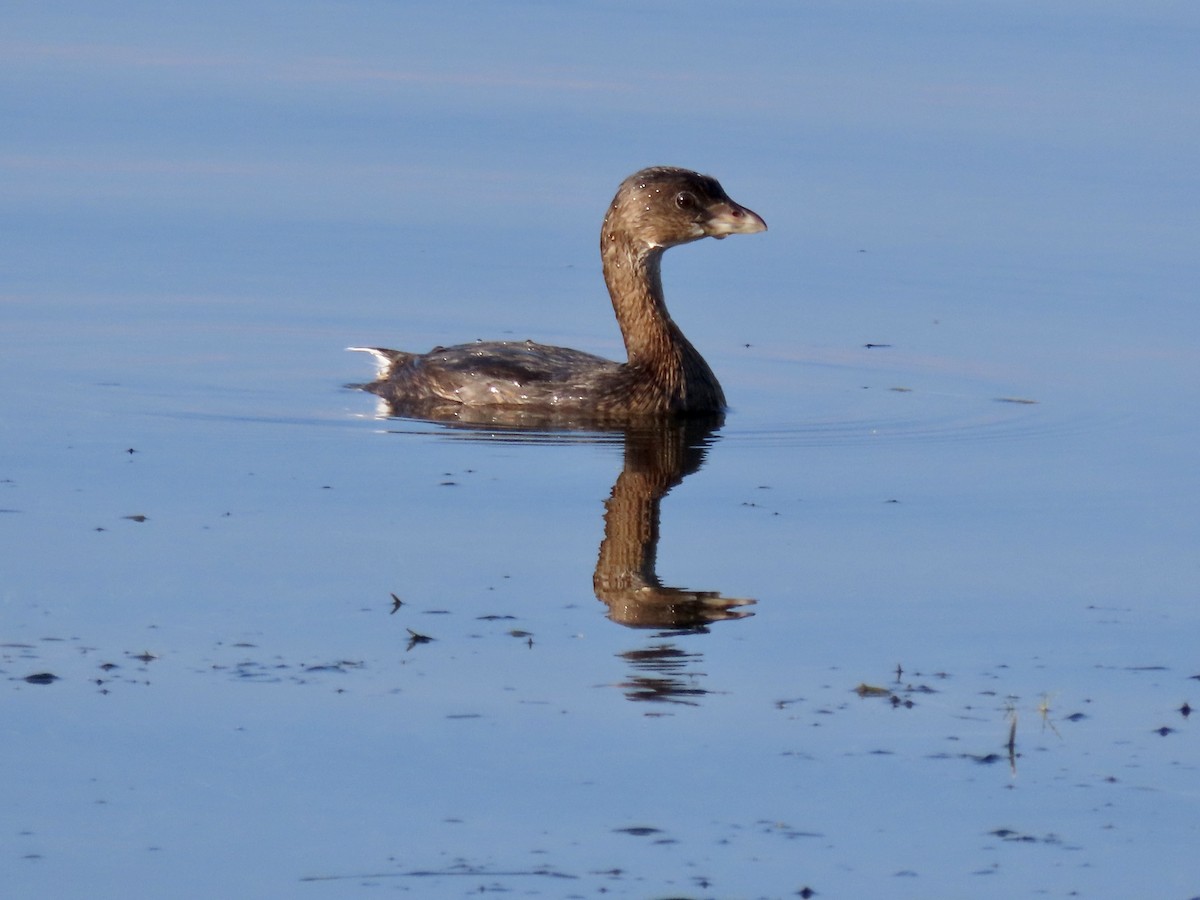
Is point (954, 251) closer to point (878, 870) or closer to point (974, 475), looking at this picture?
point (974, 475)

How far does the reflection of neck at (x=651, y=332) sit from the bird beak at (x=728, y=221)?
1.43ft

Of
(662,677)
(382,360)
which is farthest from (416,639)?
(382,360)

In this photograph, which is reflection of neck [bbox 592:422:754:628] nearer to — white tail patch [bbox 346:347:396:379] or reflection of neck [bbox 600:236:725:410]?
reflection of neck [bbox 600:236:725:410]

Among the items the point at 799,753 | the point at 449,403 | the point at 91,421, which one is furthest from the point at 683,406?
the point at 799,753

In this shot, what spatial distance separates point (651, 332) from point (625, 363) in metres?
0.26

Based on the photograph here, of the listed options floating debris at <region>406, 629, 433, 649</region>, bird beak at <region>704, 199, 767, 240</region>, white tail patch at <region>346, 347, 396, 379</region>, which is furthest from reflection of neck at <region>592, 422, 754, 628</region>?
white tail patch at <region>346, 347, 396, 379</region>

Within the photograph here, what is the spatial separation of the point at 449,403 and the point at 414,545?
12.6 feet

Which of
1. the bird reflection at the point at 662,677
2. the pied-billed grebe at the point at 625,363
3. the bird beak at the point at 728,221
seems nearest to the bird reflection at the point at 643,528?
the bird reflection at the point at 662,677

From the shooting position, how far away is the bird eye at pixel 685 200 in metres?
14.6

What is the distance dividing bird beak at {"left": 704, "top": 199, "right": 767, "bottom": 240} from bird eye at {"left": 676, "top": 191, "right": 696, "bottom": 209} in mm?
117

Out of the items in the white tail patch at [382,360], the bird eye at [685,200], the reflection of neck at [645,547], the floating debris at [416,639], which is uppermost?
the bird eye at [685,200]

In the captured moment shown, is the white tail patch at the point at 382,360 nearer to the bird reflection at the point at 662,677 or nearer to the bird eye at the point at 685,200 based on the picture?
the bird eye at the point at 685,200

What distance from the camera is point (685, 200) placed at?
14625 millimetres

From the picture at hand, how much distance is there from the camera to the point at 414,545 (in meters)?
10.4
